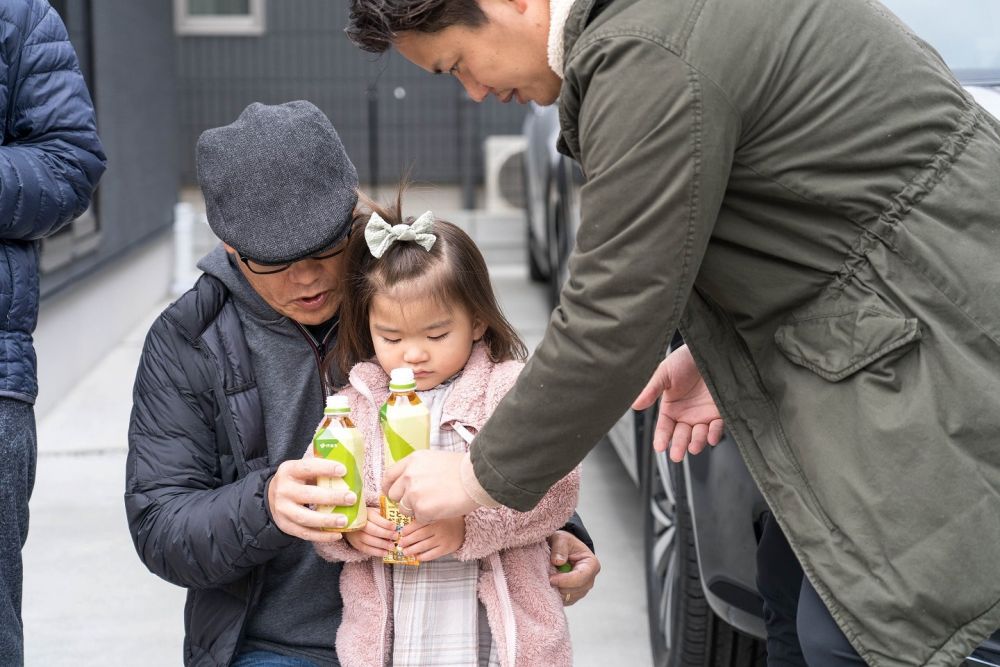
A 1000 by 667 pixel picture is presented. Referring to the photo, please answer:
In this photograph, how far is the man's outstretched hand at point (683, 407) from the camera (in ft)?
7.83

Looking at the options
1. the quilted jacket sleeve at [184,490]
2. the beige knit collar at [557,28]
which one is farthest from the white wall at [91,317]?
the beige knit collar at [557,28]

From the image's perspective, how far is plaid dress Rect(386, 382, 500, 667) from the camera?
2.16 meters

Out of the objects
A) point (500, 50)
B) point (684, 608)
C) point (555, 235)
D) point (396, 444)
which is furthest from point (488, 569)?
point (555, 235)

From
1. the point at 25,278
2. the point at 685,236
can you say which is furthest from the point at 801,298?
the point at 25,278

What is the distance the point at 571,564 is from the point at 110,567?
275 centimetres

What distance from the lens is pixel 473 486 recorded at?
1.83 m

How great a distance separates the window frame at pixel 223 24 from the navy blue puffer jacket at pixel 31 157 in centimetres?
1149

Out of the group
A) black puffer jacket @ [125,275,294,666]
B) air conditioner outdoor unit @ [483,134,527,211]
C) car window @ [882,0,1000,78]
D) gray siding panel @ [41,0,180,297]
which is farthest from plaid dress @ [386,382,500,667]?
air conditioner outdoor unit @ [483,134,527,211]

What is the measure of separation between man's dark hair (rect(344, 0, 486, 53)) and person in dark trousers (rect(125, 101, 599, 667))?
0.41 metres

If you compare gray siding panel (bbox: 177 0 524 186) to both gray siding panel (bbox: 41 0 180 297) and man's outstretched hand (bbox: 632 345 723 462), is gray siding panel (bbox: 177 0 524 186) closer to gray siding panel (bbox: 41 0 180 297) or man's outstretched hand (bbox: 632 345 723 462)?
gray siding panel (bbox: 41 0 180 297)

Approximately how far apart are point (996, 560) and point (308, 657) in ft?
3.88

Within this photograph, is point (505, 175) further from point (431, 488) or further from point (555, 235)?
point (431, 488)

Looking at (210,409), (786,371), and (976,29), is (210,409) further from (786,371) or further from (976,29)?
(976,29)

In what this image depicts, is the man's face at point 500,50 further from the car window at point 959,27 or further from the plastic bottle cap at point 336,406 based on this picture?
the car window at point 959,27
